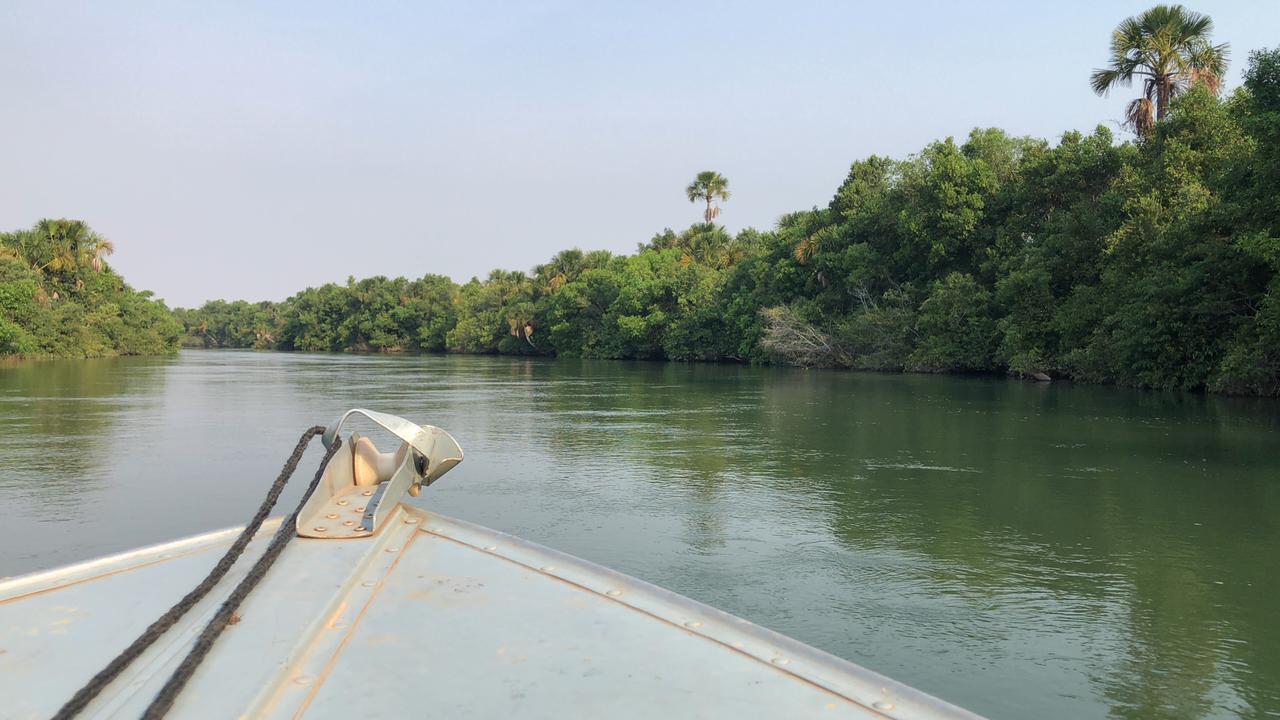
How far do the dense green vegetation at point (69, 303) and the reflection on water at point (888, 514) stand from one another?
92.9 feet

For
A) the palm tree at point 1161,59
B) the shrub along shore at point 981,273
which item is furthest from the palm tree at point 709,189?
the palm tree at point 1161,59

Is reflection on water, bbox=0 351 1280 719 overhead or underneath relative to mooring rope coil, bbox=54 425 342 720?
underneath

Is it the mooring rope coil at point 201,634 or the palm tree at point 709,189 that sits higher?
the palm tree at point 709,189

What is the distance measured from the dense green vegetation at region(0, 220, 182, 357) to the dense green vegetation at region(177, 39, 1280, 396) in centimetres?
2686

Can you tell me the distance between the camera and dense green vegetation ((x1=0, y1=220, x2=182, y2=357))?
39.7m

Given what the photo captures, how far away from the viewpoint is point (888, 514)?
25.2ft

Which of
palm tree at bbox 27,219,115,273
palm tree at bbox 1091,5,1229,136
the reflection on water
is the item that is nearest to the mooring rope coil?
the reflection on water

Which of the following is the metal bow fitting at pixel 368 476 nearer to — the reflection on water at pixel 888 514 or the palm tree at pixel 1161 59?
the reflection on water at pixel 888 514

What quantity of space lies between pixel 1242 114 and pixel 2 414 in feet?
78.0

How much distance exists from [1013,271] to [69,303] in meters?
48.0

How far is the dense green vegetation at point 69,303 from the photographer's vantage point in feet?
130

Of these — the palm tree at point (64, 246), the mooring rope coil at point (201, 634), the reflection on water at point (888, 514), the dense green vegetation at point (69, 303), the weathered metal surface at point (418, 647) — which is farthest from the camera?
the palm tree at point (64, 246)

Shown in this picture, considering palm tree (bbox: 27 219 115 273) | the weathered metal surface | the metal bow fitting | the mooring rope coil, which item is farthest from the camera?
palm tree (bbox: 27 219 115 273)

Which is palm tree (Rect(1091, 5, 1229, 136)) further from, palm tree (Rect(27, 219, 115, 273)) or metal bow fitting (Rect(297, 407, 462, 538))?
palm tree (Rect(27, 219, 115, 273))
